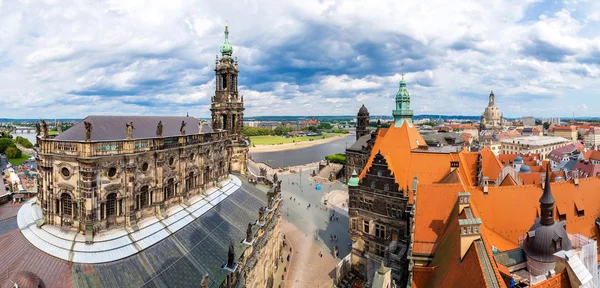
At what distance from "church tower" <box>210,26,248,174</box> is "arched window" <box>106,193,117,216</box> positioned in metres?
22.9

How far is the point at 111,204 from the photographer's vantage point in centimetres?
2088

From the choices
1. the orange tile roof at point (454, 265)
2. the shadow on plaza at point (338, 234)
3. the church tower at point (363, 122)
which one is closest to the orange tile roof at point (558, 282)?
the orange tile roof at point (454, 265)

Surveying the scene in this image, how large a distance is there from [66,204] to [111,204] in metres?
2.47

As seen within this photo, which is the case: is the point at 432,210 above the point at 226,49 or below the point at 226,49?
below

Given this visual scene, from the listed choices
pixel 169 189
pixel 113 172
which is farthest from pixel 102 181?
pixel 169 189

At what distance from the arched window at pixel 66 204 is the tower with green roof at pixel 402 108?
34.6 metres

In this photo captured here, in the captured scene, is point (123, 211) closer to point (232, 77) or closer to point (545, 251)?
point (545, 251)

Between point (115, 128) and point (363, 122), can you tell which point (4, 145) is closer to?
Answer: point (363, 122)

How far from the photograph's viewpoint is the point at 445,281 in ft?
49.6

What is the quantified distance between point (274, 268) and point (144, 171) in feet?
61.0

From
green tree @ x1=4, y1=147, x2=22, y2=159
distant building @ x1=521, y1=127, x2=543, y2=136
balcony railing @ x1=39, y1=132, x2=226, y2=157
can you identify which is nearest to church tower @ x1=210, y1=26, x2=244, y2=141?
balcony railing @ x1=39, y1=132, x2=226, y2=157

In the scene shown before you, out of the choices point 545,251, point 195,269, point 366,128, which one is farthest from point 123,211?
point 366,128

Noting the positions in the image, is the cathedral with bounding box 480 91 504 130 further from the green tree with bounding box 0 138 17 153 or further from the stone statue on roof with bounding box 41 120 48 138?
the green tree with bounding box 0 138 17 153

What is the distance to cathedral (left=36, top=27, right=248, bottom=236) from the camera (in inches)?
765
